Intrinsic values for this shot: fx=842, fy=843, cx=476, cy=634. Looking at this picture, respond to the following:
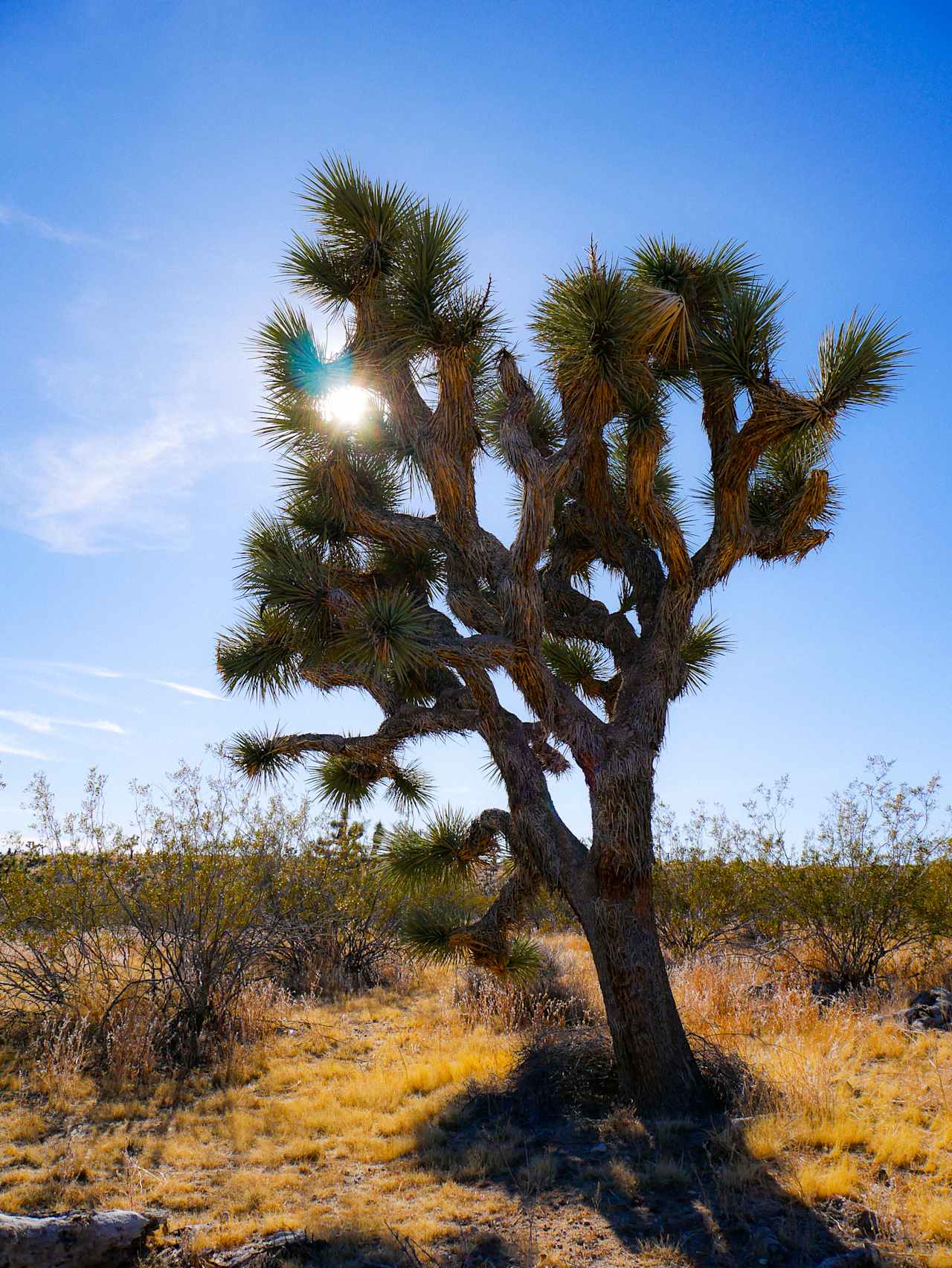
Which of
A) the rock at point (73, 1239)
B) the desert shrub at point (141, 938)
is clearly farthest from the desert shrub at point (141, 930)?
the rock at point (73, 1239)

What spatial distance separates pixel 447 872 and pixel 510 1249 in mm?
3379

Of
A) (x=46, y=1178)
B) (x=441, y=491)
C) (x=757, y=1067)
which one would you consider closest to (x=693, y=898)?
(x=757, y=1067)

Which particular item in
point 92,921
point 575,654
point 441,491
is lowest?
point 92,921

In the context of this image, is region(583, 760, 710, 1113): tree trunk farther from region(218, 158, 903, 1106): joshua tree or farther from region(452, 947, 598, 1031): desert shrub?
region(452, 947, 598, 1031): desert shrub

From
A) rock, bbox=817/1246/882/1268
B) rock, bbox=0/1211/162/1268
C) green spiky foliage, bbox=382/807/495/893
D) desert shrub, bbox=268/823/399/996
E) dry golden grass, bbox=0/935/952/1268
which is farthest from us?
desert shrub, bbox=268/823/399/996

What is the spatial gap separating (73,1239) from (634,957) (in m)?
3.90

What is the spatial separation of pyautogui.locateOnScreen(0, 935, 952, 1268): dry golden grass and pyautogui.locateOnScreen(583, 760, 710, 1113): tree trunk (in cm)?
34

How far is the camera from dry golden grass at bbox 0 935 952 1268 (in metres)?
4.95

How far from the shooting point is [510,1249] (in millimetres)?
4520

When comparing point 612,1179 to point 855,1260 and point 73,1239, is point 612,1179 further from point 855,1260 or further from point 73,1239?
point 73,1239

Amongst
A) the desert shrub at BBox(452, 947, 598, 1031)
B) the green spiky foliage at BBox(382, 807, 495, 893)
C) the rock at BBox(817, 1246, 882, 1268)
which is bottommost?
the rock at BBox(817, 1246, 882, 1268)

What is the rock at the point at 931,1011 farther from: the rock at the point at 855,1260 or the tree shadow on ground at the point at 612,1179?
the rock at the point at 855,1260

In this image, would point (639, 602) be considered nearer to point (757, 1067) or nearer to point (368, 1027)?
point (757, 1067)

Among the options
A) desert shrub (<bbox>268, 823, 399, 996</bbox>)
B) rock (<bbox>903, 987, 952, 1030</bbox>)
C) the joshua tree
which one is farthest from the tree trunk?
desert shrub (<bbox>268, 823, 399, 996</bbox>)
